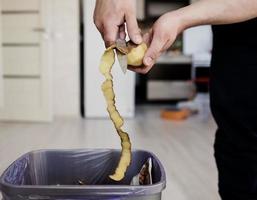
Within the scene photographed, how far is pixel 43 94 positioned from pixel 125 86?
79 centimetres

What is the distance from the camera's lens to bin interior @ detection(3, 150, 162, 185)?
80cm

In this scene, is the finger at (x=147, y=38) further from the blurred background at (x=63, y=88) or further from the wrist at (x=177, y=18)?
the blurred background at (x=63, y=88)

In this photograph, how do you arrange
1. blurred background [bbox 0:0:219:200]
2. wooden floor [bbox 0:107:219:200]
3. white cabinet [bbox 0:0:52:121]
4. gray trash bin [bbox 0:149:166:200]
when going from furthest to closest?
white cabinet [bbox 0:0:52:121] < blurred background [bbox 0:0:219:200] < wooden floor [bbox 0:107:219:200] < gray trash bin [bbox 0:149:166:200]

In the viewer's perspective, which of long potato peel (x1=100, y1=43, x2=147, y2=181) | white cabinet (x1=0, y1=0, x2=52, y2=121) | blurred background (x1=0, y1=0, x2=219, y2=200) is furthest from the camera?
A: white cabinet (x1=0, y1=0, x2=52, y2=121)

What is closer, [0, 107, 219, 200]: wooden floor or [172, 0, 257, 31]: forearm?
[172, 0, 257, 31]: forearm

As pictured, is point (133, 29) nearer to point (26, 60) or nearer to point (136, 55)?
point (136, 55)

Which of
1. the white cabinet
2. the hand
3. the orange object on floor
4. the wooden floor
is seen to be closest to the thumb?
the hand

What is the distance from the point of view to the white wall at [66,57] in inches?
140

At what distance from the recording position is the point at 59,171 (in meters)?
0.83

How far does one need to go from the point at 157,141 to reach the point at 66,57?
1390 mm

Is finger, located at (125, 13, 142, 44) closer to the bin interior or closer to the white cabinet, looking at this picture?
the bin interior

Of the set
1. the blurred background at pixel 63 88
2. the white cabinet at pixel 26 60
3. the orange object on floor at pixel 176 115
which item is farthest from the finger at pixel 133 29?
the orange object on floor at pixel 176 115

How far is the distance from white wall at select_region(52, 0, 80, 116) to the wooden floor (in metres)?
0.23

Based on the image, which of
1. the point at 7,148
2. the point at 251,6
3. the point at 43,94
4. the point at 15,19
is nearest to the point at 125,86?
the point at 43,94
